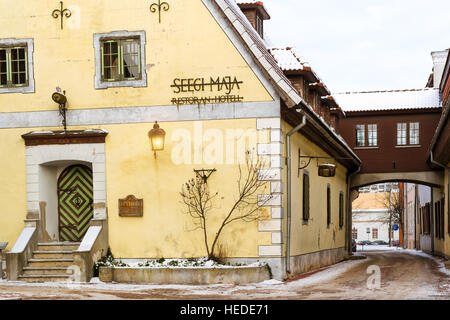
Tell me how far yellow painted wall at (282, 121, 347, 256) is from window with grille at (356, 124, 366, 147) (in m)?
4.19

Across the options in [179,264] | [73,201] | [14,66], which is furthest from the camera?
[73,201]

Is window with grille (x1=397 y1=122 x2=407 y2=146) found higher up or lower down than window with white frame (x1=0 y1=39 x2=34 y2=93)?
lower down

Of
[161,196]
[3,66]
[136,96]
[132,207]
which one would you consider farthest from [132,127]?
[3,66]

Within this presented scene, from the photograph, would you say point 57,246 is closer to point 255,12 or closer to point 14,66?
point 14,66

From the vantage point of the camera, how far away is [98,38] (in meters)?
17.3

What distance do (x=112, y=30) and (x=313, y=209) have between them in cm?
867

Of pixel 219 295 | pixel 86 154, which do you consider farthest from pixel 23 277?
pixel 219 295

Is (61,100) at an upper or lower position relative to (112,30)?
lower

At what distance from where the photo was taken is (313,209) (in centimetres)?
2203

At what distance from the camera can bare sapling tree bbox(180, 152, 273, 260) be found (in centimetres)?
1653

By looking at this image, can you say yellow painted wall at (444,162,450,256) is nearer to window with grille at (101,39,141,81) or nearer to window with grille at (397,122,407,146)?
window with grille at (397,122,407,146)

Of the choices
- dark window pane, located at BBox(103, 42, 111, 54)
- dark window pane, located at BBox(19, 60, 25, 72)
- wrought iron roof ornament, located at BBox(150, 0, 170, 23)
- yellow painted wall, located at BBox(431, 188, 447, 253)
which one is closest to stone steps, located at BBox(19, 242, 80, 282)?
dark window pane, located at BBox(19, 60, 25, 72)

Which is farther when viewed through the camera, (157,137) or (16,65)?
(16,65)

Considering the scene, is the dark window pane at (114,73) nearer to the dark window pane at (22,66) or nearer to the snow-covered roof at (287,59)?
the dark window pane at (22,66)
